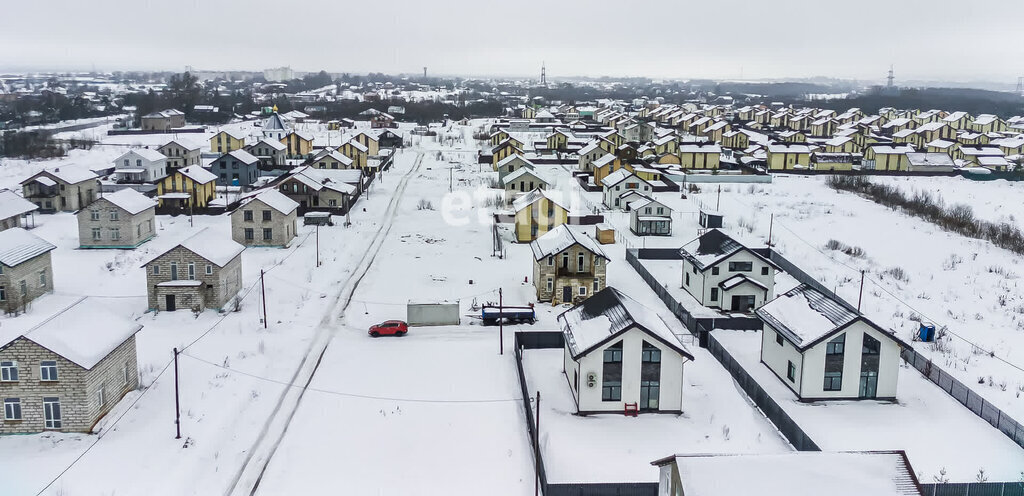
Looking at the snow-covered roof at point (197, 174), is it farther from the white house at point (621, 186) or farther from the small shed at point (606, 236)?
the white house at point (621, 186)

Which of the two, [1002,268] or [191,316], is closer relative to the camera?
[191,316]

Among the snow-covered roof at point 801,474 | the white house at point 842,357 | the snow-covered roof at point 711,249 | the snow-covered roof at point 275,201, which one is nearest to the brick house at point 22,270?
the snow-covered roof at point 275,201

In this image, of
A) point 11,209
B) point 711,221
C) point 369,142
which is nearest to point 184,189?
point 11,209

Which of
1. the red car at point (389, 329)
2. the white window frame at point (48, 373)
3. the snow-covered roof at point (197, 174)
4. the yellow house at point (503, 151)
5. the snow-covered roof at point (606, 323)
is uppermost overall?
the yellow house at point (503, 151)

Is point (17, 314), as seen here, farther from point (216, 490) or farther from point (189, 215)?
point (189, 215)

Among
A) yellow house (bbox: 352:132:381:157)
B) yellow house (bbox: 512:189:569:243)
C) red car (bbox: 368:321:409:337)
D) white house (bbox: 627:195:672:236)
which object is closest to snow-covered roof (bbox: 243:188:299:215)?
yellow house (bbox: 512:189:569:243)

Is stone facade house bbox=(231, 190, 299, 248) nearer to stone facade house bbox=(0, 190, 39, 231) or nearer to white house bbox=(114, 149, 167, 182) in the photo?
stone facade house bbox=(0, 190, 39, 231)

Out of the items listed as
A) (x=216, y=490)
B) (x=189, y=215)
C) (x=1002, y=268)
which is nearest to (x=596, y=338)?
(x=216, y=490)
